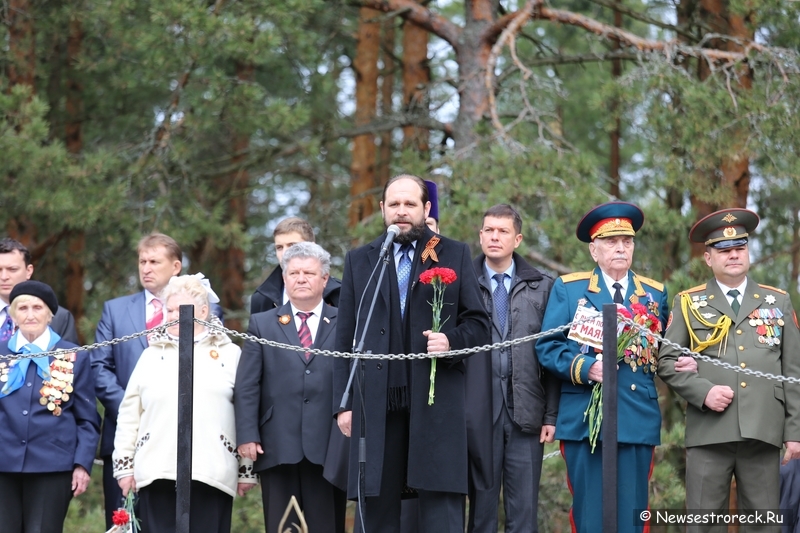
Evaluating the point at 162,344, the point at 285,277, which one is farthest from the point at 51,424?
the point at 285,277

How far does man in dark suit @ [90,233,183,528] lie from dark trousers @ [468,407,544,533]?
219 cm

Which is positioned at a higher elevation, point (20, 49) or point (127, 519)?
point (20, 49)

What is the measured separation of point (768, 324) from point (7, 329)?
4.39 metres

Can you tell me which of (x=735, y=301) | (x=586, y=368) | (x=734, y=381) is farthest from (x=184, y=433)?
(x=735, y=301)

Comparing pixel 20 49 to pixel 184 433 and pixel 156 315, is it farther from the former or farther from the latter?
pixel 184 433

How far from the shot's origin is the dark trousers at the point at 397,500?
5.04m

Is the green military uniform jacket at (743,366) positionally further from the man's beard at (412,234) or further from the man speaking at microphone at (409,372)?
the man's beard at (412,234)

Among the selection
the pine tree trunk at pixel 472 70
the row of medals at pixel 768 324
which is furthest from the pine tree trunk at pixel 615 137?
the row of medals at pixel 768 324

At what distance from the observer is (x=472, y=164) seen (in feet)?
28.9

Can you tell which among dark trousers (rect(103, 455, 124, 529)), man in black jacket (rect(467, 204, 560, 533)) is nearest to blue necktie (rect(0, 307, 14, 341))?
dark trousers (rect(103, 455, 124, 529))

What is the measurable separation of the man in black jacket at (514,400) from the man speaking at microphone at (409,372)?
1.79 feet

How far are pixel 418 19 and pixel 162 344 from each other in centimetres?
576

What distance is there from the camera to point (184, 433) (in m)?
5.13

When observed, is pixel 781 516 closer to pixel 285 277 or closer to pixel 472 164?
pixel 285 277
